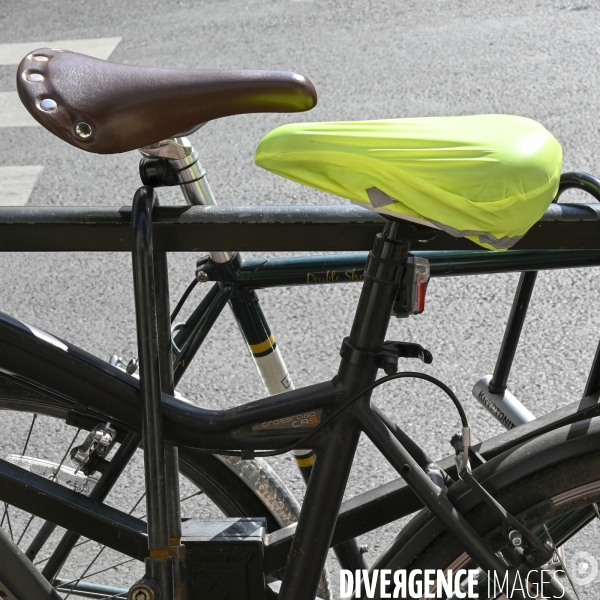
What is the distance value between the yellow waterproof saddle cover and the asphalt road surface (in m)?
1.55

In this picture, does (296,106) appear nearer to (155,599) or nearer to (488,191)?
(488,191)

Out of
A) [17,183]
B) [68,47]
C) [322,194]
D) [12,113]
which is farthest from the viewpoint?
[68,47]

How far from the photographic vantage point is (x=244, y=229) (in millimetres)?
1298

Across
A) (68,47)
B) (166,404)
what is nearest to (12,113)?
(68,47)

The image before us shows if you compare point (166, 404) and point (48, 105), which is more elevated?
point (48, 105)

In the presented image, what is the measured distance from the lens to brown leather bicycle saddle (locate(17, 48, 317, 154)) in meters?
1.20

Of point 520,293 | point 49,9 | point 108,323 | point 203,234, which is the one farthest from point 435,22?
point 203,234

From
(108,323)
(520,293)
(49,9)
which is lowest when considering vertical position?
(520,293)

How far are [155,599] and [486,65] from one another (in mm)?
4394

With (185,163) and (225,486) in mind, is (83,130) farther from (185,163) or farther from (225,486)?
(225,486)

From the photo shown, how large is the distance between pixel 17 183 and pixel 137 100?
3.51 metres

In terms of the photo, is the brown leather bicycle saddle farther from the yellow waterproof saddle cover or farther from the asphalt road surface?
the asphalt road surface

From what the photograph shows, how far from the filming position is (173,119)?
1221 mm
